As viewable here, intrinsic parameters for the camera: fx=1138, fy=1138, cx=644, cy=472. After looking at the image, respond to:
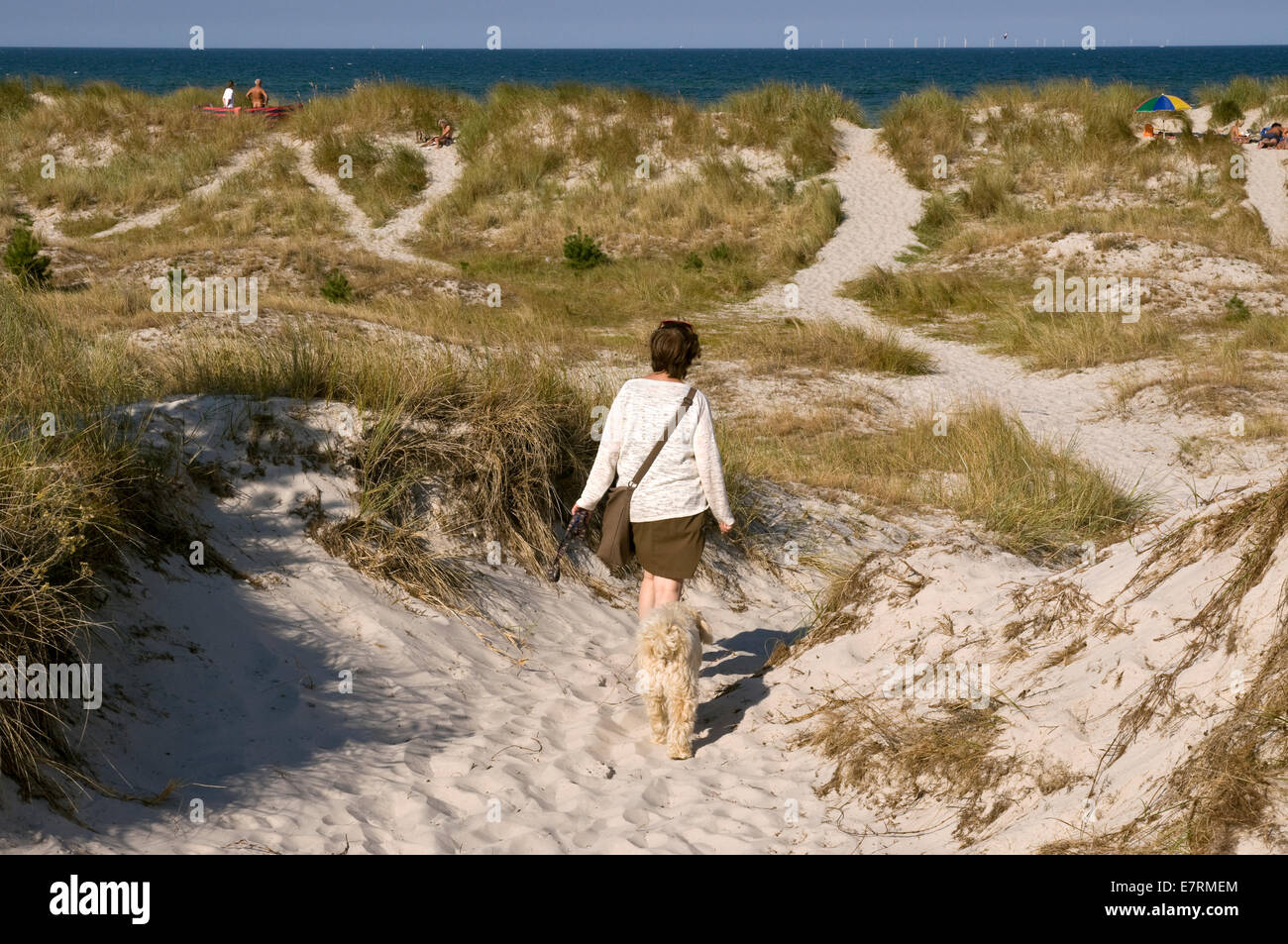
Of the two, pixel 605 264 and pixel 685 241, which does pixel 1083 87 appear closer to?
pixel 685 241

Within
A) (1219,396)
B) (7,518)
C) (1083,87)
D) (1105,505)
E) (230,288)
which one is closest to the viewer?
(7,518)

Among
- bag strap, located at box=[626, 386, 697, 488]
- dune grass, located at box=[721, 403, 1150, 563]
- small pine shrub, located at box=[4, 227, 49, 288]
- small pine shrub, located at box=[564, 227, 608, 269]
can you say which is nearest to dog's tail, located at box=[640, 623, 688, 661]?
bag strap, located at box=[626, 386, 697, 488]

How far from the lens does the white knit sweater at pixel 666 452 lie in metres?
4.92

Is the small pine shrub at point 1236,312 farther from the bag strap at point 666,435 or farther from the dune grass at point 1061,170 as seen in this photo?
the bag strap at point 666,435

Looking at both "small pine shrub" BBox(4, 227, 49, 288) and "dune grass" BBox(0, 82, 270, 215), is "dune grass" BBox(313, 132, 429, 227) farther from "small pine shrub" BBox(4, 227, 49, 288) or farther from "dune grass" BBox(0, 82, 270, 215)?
"small pine shrub" BBox(4, 227, 49, 288)

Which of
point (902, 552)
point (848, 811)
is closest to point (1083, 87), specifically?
point (902, 552)

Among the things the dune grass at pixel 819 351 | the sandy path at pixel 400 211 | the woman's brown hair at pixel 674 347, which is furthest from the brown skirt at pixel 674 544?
the sandy path at pixel 400 211

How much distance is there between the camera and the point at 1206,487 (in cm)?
959

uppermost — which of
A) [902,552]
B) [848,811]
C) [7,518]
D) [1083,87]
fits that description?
[1083,87]

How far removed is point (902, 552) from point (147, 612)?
3903 mm

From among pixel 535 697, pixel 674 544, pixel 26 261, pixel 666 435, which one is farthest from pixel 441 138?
pixel 674 544

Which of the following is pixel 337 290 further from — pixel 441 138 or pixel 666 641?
pixel 666 641

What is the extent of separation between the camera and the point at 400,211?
22.1 meters

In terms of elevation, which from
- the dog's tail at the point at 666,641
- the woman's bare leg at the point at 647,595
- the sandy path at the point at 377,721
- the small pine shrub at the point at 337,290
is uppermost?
the small pine shrub at the point at 337,290
